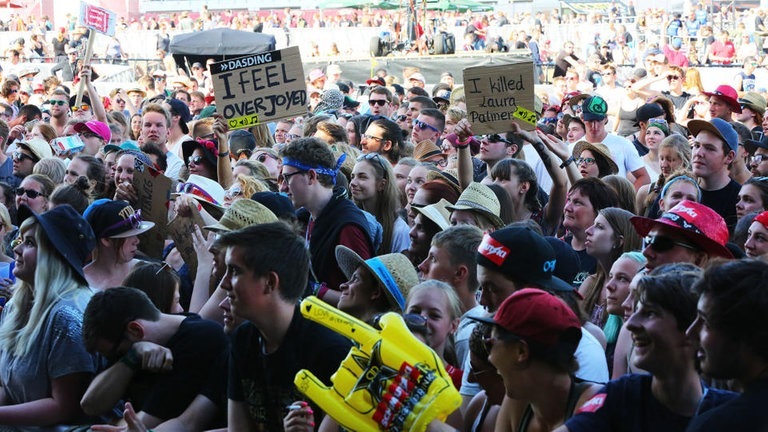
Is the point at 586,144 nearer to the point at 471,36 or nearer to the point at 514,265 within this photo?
the point at 514,265

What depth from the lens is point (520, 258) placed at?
4699 mm

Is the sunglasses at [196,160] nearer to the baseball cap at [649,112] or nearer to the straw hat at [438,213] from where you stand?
the straw hat at [438,213]

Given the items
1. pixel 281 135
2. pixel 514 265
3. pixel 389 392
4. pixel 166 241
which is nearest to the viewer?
pixel 389 392

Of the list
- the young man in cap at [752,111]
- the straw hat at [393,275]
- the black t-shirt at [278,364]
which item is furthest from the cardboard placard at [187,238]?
the young man in cap at [752,111]

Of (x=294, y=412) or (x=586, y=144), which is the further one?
(x=586, y=144)

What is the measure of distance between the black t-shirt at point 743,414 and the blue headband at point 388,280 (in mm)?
2256

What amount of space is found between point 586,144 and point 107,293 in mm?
5240

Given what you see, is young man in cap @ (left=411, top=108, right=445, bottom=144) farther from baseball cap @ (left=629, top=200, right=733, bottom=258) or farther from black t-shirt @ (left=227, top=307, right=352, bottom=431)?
black t-shirt @ (left=227, top=307, right=352, bottom=431)

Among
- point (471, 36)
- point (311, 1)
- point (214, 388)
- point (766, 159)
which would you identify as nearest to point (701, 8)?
point (471, 36)

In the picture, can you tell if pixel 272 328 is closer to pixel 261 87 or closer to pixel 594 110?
pixel 261 87

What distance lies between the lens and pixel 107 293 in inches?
185

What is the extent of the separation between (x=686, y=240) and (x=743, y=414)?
2.27m

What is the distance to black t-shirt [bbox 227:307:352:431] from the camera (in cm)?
410

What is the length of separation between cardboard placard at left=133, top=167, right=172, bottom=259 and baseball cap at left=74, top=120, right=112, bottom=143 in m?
3.65
